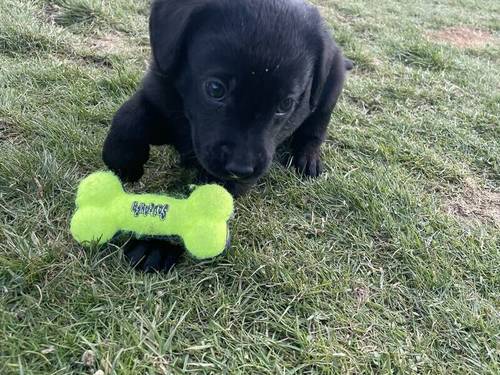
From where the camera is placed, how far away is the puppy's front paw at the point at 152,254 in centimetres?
198

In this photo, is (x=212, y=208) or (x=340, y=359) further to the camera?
(x=212, y=208)

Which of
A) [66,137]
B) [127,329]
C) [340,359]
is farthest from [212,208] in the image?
[66,137]

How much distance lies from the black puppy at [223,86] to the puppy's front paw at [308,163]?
Answer: 40cm

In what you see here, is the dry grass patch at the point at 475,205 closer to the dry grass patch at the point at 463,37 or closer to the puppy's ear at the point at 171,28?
the puppy's ear at the point at 171,28

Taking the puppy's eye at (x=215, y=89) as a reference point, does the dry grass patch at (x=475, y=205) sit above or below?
below

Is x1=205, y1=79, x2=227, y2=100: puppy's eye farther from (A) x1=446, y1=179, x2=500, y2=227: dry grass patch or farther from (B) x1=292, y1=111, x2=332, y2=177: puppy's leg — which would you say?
(A) x1=446, y1=179, x2=500, y2=227: dry grass patch

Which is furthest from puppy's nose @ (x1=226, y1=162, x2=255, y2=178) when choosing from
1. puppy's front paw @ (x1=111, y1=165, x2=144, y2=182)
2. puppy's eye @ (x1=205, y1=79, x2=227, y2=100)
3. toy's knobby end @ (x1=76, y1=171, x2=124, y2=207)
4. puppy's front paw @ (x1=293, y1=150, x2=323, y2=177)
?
puppy's front paw @ (x1=293, y1=150, x2=323, y2=177)

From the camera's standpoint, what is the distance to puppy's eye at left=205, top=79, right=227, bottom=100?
2.04m

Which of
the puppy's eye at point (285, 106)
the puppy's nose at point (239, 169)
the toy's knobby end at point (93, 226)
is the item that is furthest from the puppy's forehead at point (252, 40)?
the toy's knobby end at point (93, 226)

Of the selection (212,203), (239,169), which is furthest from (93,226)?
(239,169)

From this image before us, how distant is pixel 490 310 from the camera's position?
208cm

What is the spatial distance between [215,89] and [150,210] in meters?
0.51

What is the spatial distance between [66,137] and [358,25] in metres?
3.72

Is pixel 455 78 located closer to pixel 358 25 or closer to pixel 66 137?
pixel 358 25
